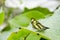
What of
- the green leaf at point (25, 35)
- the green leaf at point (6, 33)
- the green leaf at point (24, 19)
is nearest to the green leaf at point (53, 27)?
the green leaf at point (25, 35)

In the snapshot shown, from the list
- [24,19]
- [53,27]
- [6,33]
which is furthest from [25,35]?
[24,19]

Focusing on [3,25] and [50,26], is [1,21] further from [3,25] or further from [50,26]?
[50,26]

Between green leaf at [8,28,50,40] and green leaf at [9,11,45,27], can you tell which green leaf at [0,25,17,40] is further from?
green leaf at [8,28,50,40]

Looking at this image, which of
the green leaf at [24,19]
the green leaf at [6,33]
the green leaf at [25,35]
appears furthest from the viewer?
the green leaf at [24,19]

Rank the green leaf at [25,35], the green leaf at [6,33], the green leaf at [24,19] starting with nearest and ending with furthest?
the green leaf at [25,35]
the green leaf at [6,33]
the green leaf at [24,19]

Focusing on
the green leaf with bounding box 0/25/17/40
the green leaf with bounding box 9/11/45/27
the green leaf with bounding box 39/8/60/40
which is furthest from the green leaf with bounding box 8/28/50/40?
the green leaf with bounding box 9/11/45/27

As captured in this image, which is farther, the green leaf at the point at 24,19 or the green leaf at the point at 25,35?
the green leaf at the point at 24,19

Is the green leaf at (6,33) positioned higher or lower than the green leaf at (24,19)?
lower

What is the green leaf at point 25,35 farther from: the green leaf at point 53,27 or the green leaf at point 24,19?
the green leaf at point 24,19

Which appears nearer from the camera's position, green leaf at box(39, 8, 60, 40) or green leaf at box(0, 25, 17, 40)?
green leaf at box(39, 8, 60, 40)

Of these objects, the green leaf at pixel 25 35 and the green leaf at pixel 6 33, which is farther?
the green leaf at pixel 6 33

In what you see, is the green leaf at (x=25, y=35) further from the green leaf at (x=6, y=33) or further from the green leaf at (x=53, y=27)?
the green leaf at (x=6, y=33)
